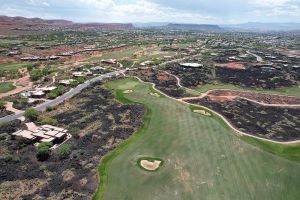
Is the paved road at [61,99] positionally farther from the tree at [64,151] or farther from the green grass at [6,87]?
the tree at [64,151]

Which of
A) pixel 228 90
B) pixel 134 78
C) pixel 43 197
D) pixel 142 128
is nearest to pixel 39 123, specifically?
pixel 142 128

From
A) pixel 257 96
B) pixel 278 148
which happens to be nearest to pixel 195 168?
pixel 278 148

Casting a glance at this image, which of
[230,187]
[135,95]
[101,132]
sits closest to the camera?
[230,187]

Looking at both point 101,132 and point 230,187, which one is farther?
point 101,132

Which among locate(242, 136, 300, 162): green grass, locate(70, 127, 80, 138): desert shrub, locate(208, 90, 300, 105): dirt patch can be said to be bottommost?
locate(208, 90, 300, 105): dirt patch

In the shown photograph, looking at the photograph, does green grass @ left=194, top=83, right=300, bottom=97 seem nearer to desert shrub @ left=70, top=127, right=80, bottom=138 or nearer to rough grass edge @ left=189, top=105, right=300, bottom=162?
rough grass edge @ left=189, top=105, right=300, bottom=162

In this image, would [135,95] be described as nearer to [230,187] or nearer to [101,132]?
[101,132]

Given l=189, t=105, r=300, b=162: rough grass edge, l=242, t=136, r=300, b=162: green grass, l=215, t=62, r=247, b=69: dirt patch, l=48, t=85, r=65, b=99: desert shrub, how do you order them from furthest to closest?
l=215, t=62, r=247, b=69: dirt patch < l=48, t=85, r=65, b=99: desert shrub < l=242, t=136, r=300, b=162: green grass < l=189, t=105, r=300, b=162: rough grass edge

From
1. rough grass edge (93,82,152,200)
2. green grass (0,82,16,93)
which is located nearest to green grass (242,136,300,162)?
rough grass edge (93,82,152,200)
